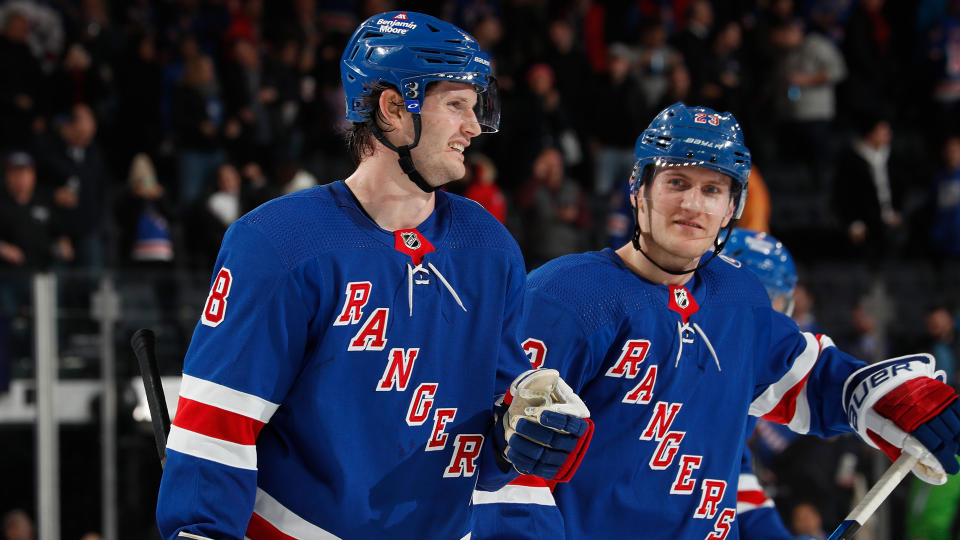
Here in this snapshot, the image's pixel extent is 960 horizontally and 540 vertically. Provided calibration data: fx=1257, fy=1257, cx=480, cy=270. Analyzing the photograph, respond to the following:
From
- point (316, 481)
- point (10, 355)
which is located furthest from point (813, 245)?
point (316, 481)

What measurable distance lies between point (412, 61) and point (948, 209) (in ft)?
24.9

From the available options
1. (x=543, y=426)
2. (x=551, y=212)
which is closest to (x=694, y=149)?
(x=543, y=426)

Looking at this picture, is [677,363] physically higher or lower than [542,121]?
higher

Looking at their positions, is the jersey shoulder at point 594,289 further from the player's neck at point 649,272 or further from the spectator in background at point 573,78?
the spectator in background at point 573,78

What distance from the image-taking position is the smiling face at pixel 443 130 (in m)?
2.60

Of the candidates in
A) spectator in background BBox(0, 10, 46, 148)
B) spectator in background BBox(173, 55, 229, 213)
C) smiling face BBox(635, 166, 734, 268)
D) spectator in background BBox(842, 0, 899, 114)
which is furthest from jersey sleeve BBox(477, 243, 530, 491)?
spectator in background BBox(842, 0, 899, 114)

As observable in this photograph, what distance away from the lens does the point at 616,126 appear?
10.2 metres

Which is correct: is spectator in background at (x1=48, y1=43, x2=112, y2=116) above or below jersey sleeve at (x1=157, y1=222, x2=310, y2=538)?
below

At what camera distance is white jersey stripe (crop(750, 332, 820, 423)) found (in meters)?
3.50

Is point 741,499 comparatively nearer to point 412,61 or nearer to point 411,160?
point 411,160

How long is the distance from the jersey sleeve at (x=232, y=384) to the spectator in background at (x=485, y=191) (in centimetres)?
602

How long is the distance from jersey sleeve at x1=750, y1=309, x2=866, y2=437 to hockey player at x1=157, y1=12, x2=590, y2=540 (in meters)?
1.05

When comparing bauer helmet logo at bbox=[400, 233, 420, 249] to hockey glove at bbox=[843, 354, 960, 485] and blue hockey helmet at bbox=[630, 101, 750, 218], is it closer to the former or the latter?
blue hockey helmet at bbox=[630, 101, 750, 218]

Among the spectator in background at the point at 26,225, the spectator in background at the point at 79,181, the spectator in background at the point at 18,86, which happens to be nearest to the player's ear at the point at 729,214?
the spectator in background at the point at 26,225
